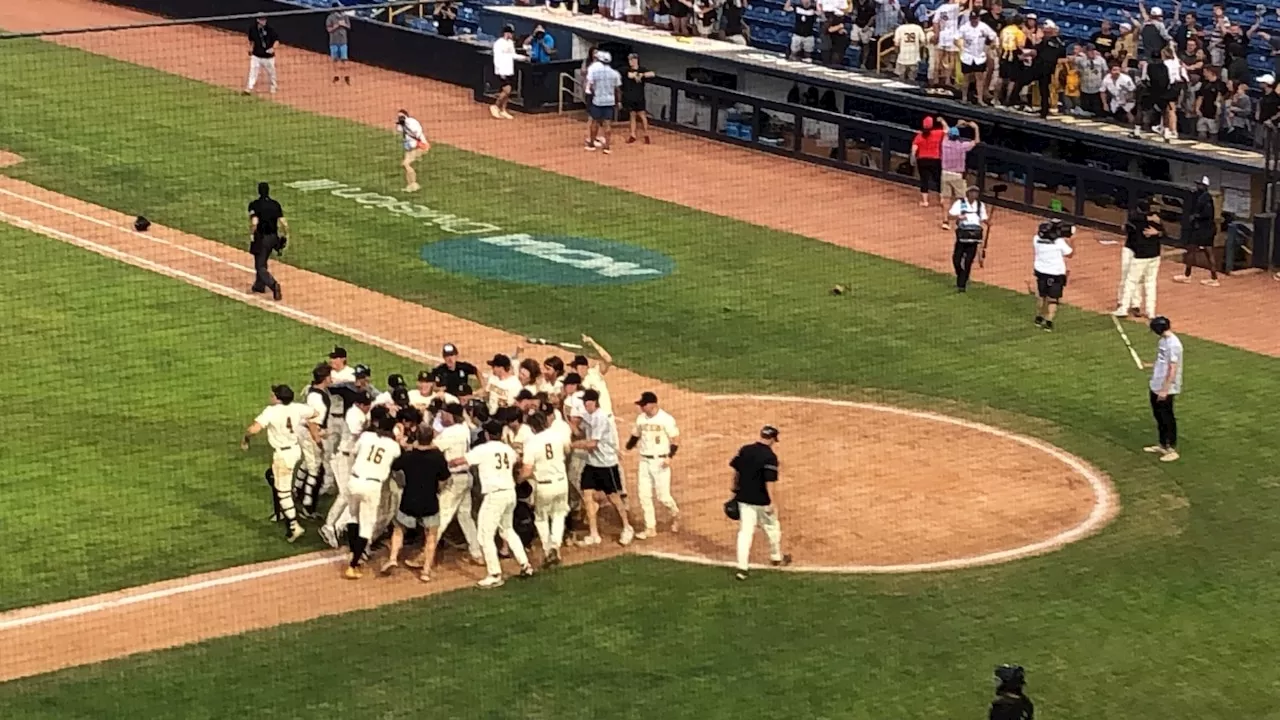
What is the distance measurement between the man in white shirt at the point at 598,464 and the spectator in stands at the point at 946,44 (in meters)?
17.7

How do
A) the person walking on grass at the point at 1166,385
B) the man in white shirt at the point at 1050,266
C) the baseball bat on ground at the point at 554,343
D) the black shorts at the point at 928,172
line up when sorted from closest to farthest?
the person walking on grass at the point at 1166,385, the baseball bat on ground at the point at 554,343, the man in white shirt at the point at 1050,266, the black shorts at the point at 928,172

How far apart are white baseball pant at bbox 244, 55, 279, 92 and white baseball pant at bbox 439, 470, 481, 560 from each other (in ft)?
75.7

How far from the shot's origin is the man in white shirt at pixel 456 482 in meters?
18.4

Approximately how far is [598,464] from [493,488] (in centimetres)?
141

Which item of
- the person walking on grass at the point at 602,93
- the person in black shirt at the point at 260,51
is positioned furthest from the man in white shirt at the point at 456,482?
the person in black shirt at the point at 260,51

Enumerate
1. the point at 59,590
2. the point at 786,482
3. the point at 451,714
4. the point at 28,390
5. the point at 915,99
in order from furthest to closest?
the point at 915,99 → the point at 28,390 → the point at 786,482 → the point at 59,590 → the point at 451,714

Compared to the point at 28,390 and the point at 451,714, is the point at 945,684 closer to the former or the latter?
the point at 451,714

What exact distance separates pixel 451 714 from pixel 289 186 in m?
19.4

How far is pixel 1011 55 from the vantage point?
34531mm

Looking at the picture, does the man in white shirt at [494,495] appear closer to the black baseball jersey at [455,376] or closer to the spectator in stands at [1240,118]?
the black baseball jersey at [455,376]

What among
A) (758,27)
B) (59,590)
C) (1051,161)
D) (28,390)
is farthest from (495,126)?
(59,590)

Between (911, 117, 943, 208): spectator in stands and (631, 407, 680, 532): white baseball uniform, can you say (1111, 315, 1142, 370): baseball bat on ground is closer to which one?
(911, 117, 943, 208): spectator in stands

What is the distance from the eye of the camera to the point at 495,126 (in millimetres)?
38875

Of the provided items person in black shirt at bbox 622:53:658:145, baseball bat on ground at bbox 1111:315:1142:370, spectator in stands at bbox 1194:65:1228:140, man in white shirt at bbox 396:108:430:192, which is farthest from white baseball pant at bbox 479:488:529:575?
person in black shirt at bbox 622:53:658:145
